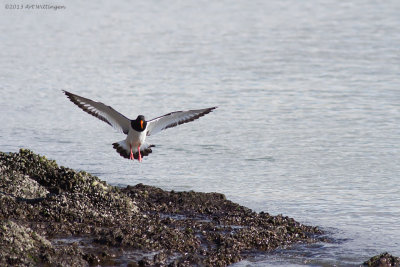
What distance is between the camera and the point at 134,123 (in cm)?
1166

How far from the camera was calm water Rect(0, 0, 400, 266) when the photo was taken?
1145 cm

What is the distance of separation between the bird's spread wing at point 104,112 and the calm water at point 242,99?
0.91m

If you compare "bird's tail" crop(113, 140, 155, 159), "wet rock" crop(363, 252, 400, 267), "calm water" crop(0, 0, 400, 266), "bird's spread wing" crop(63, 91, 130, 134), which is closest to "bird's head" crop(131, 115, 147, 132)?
"bird's spread wing" crop(63, 91, 130, 134)

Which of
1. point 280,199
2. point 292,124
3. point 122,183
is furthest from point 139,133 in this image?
point 292,124

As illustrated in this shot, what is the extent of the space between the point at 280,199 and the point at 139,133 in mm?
2486

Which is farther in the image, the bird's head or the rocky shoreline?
the bird's head

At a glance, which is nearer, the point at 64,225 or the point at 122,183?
the point at 64,225

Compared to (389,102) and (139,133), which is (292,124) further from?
(139,133)

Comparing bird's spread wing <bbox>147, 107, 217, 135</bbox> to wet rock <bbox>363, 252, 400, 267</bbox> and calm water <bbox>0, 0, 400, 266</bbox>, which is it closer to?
calm water <bbox>0, 0, 400, 266</bbox>

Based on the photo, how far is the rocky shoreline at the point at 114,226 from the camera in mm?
7527

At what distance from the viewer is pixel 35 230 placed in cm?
810

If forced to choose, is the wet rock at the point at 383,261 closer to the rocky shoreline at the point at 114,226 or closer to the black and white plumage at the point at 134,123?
the rocky shoreline at the point at 114,226

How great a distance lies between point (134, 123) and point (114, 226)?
3374 mm

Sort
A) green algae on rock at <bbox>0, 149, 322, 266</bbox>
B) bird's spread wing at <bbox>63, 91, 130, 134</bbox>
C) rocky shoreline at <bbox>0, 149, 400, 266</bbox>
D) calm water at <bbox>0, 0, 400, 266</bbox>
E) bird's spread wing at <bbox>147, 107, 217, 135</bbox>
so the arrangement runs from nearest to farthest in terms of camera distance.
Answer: rocky shoreline at <bbox>0, 149, 400, 266</bbox> → green algae on rock at <bbox>0, 149, 322, 266</bbox> → bird's spread wing at <bbox>63, 91, 130, 134</bbox> → bird's spread wing at <bbox>147, 107, 217, 135</bbox> → calm water at <bbox>0, 0, 400, 266</bbox>
